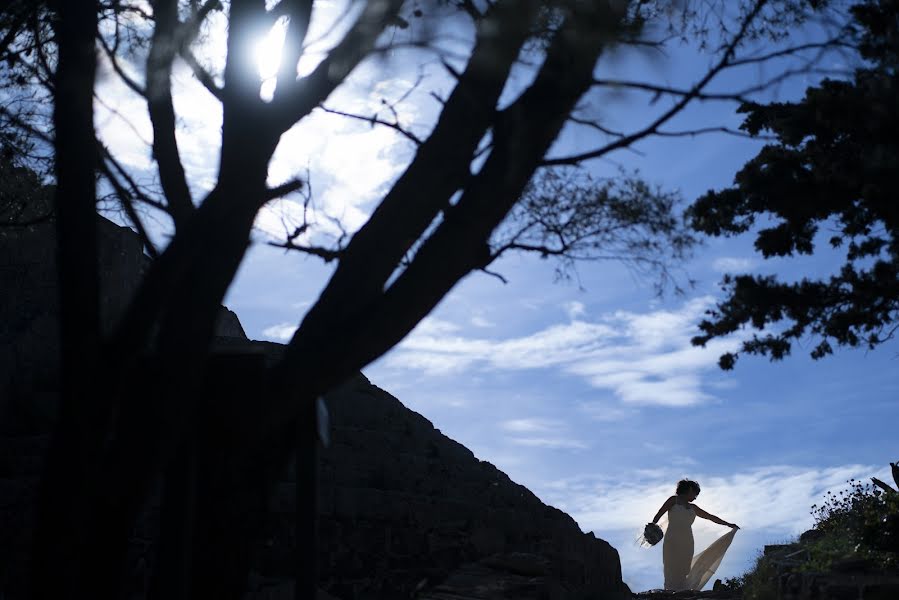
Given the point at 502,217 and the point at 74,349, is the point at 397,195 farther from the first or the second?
the point at 74,349

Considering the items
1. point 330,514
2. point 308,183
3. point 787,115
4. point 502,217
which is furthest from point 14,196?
point 787,115

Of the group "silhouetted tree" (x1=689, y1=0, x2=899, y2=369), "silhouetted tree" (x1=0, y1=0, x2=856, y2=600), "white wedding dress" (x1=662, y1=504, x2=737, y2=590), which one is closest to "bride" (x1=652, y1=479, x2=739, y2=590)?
"white wedding dress" (x1=662, y1=504, x2=737, y2=590)

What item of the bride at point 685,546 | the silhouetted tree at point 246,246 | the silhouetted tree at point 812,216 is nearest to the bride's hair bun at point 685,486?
the bride at point 685,546

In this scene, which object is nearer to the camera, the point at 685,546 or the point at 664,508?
the point at 685,546

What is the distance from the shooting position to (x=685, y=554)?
15562mm

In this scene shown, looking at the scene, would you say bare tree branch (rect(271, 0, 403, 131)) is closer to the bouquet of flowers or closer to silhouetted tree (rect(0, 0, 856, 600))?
silhouetted tree (rect(0, 0, 856, 600))

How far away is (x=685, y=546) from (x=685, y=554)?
128 mm

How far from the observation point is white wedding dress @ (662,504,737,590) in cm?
1541

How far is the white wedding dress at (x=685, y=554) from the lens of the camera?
607 inches

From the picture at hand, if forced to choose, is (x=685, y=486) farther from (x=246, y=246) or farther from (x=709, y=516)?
(x=246, y=246)

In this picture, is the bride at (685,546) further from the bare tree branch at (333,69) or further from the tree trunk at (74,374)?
the tree trunk at (74,374)

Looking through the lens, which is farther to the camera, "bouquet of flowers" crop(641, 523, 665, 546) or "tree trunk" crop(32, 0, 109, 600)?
"bouquet of flowers" crop(641, 523, 665, 546)

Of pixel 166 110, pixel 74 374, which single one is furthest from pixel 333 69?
pixel 74 374

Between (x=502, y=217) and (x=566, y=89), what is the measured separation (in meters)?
0.70
